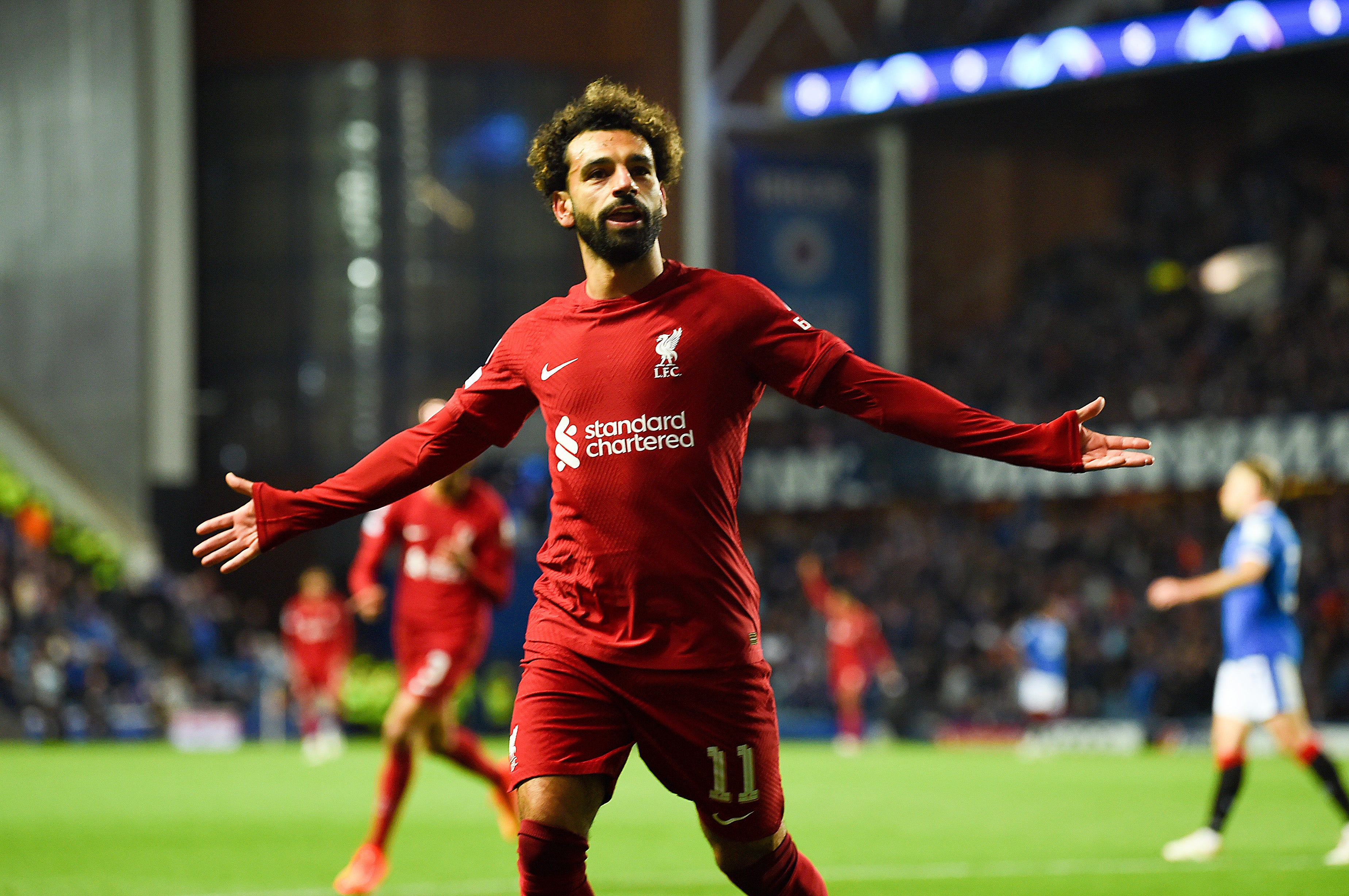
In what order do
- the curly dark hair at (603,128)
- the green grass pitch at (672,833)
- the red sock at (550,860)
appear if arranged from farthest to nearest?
the green grass pitch at (672,833), the curly dark hair at (603,128), the red sock at (550,860)

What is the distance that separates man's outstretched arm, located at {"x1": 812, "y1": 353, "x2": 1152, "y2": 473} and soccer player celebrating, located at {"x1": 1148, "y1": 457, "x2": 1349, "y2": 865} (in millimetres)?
5286

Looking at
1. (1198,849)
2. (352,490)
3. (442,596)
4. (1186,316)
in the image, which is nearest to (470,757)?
(442,596)

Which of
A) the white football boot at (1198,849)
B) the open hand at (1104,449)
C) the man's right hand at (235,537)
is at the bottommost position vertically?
the white football boot at (1198,849)

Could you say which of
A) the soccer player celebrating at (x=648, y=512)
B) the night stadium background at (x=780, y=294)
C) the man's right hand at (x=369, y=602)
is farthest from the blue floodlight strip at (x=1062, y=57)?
the soccer player celebrating at (x=648, y=512)

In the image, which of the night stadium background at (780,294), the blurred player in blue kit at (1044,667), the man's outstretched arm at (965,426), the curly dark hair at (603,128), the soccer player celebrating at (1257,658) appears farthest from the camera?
the night stadium background at (780,294)

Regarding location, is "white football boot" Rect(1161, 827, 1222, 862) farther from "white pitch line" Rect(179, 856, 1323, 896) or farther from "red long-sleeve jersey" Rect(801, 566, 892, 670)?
"red long-sleeve jersey" Rect(801, 566, 892, 670)

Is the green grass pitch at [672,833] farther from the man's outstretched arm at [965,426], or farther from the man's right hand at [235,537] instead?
the man's outstretched arm at [965,426]

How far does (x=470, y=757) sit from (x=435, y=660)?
23.8 inches

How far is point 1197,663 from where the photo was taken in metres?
23.7

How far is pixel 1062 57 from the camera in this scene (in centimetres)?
2752

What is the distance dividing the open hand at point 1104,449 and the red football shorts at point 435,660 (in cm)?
555

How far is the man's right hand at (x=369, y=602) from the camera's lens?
372 inches

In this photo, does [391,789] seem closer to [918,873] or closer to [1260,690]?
[918,873]

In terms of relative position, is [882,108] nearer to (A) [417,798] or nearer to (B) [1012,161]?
(B) [1012,161]
